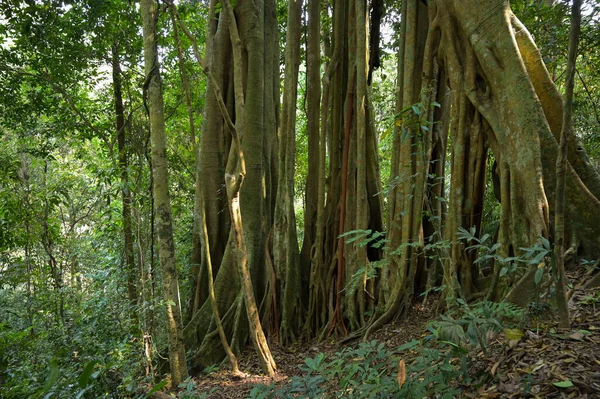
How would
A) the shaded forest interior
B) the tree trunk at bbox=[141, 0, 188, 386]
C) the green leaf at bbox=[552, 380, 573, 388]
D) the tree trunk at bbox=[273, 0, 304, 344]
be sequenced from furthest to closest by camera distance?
the tree trunk at bbox=[273, 0, 304, 344] < the tree trunk at bbox=[141, 0, 188, 386] < the shaded forest interior < the green leaf at bbox=[552, 380, 573, 388]

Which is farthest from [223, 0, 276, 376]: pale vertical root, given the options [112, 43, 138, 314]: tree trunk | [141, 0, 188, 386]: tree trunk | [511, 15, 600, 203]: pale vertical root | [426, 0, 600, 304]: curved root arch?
[511, 15, 600, 203]: pale vertical root

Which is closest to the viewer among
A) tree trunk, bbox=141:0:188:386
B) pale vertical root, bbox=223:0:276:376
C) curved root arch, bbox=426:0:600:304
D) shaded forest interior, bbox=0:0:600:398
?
shaded forest interior, bbox=0:0:600:398

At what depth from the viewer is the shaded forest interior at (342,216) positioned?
7.68ft

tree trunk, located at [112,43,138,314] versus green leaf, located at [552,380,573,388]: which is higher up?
tree trunk, located at [112,43,138,314]

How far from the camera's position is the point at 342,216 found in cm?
533

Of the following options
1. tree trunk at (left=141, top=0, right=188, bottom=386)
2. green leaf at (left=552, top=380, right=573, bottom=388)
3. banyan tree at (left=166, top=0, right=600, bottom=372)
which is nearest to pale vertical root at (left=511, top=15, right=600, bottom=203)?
banyan tree at (left=166, top=0, right=600, bottom=372)

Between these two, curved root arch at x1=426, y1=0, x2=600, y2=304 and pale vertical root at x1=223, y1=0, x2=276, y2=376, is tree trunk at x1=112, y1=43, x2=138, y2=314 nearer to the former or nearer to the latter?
pale vertical root at x1=223, y1=0, x2=276, y2=376

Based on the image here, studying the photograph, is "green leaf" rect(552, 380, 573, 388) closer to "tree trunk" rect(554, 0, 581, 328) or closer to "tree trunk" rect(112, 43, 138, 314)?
"tree trunk" rect(554, 0, 581, 328)

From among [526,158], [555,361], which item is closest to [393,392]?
[555,361]

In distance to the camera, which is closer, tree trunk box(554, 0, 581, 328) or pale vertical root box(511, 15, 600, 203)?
tree trunk box(554, 0, 581, 328)

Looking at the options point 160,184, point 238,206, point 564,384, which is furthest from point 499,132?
point 160,184

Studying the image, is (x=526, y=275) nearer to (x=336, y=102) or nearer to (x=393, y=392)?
(x=393, y=392)

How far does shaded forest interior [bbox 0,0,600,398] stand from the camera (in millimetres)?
2340

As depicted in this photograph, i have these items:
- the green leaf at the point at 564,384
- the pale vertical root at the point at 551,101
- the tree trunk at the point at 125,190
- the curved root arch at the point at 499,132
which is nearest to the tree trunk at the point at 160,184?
the tree trunk at the point at 125,190
